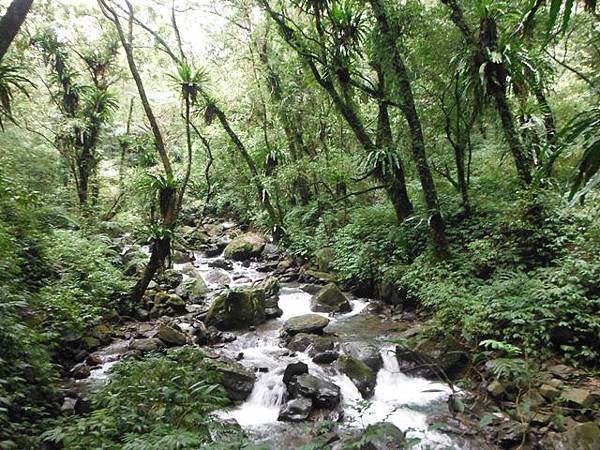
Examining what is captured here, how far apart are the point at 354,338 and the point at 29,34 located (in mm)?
14181

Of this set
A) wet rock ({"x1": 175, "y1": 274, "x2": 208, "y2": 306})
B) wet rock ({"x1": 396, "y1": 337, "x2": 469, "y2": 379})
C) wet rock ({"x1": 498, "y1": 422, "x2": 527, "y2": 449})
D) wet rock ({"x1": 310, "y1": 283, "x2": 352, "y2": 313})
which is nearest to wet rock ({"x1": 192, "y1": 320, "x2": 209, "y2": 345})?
wet rock ({"x1": 175, "y1": 274, "x2": 208, "y2": 306})

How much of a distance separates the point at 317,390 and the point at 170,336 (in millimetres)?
3203

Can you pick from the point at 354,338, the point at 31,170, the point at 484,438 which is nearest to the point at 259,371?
the point at 354,338

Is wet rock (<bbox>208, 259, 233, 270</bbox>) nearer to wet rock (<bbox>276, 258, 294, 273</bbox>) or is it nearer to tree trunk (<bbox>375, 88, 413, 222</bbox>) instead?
wet rock (<bbox>276, 258, 294, 273</bbox>)

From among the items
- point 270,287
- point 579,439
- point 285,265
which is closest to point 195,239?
point 285,265

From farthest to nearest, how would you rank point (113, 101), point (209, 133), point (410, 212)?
point (209, 133)
point (113, 101)
point (410, 212)

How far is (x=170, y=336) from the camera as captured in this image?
708 centimetres

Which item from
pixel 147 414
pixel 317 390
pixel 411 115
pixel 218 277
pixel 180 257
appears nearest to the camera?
pixel 147 414

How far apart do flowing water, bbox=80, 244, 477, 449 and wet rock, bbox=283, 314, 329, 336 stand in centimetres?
30

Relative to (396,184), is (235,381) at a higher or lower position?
lower

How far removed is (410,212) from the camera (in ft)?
31.1

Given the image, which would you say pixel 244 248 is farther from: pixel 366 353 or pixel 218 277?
pixel 366 353

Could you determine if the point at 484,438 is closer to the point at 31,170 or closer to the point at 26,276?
the point at 26,276

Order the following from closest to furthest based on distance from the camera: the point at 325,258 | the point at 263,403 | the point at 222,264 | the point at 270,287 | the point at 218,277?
the point at 263,403 < the point at 270,287 < the point at 325,258 < the point at 218,277 < the point at 222,264
